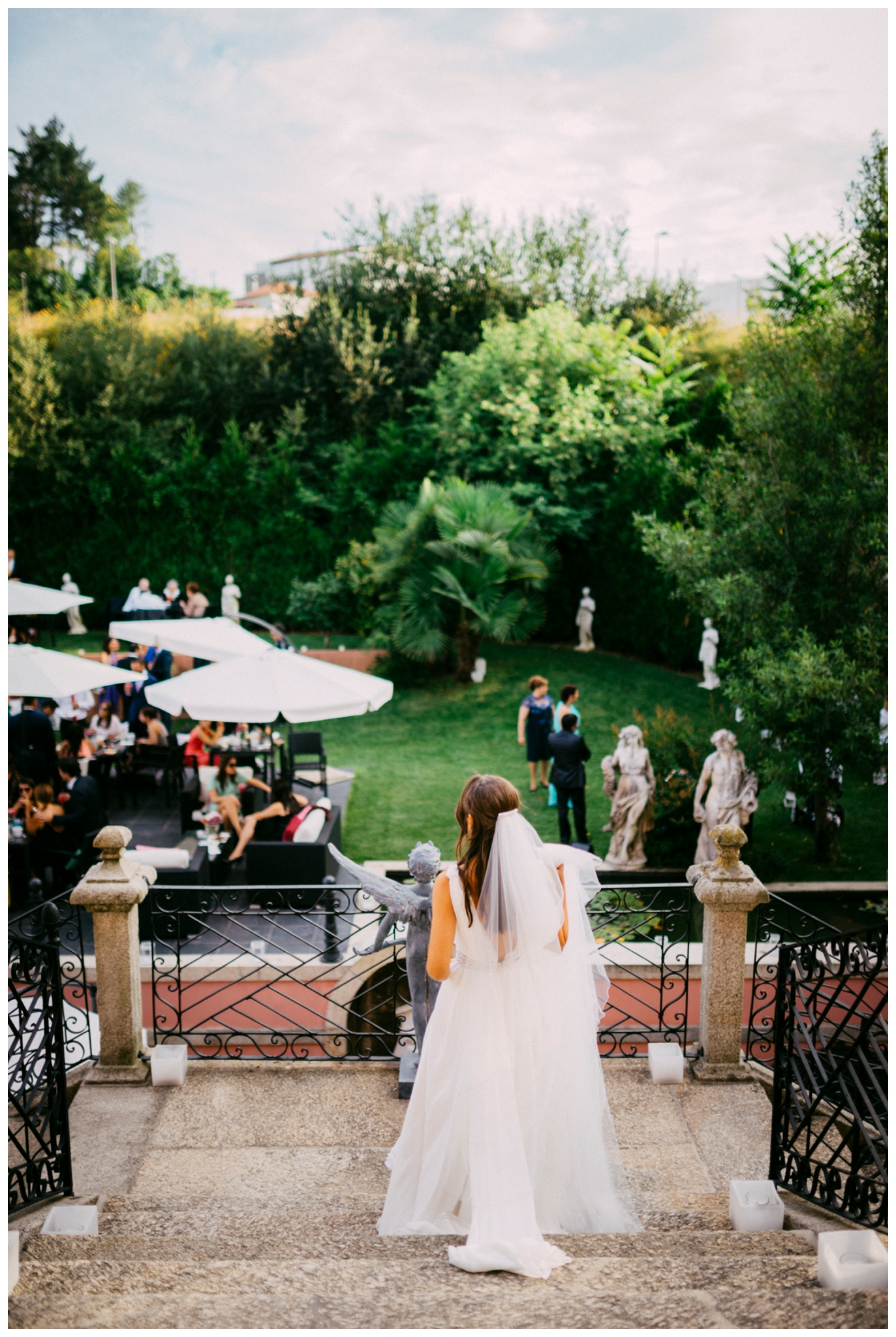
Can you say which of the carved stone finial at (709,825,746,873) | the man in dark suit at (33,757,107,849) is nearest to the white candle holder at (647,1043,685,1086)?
the carved stone finial at (709,825,746,873)

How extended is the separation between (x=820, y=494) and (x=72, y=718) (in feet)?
29.4

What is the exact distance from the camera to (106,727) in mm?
11289

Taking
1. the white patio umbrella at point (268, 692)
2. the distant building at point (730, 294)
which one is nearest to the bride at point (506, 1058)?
the white patio umbrella at point (268, 692)

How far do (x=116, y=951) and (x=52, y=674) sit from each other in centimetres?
457

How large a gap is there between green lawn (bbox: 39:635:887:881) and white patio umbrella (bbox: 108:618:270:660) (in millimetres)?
2472

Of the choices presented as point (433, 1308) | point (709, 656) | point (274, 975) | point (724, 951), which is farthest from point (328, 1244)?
point (709, 656)

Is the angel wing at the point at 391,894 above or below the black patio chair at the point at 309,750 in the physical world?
above

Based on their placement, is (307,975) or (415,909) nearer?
(415,909)

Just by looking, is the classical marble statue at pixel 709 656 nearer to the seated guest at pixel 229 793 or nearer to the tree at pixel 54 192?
the seated guest at pixel 229 793

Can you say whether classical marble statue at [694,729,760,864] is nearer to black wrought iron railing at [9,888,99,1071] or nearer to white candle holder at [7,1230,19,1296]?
black wrought iron railing at [9,888,99,1071]

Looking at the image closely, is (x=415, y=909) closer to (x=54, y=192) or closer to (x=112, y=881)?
(x=112, y=881)

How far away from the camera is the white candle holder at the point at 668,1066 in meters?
5.38

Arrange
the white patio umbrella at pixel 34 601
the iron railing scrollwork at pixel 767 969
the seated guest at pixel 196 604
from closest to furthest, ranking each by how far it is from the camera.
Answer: the iron railing scrollwork at pixel 767 969, the white patio umbrella at pixel 34 601, the seated guest at pixel 196 604

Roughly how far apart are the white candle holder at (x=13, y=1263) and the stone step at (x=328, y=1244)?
466 mm
